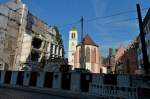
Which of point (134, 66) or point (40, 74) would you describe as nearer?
point (40, 74)

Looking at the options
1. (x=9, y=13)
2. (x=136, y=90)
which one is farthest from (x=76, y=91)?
(x=9, y=13)

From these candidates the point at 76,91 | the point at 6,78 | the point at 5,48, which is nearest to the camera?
the point at 76,91

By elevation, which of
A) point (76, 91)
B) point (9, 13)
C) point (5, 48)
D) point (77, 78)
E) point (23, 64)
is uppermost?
point (9, 13)

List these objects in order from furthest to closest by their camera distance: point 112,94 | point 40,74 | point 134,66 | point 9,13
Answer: point 134,66, point 9,13, point 40,74, point 112,94

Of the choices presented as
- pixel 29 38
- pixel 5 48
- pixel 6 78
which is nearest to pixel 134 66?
pixel 29 38

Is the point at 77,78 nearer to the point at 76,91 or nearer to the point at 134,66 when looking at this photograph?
the point at 76,91

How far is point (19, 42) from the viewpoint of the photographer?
49.0 meters

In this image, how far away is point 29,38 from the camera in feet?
160

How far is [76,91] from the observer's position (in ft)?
74.8

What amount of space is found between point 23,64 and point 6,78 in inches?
621

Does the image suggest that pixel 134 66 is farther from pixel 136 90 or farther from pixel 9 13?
pixel 136 90

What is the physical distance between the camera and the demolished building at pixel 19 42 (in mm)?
44500

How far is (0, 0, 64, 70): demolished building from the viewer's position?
1752 inches

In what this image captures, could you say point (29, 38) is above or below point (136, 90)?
above
